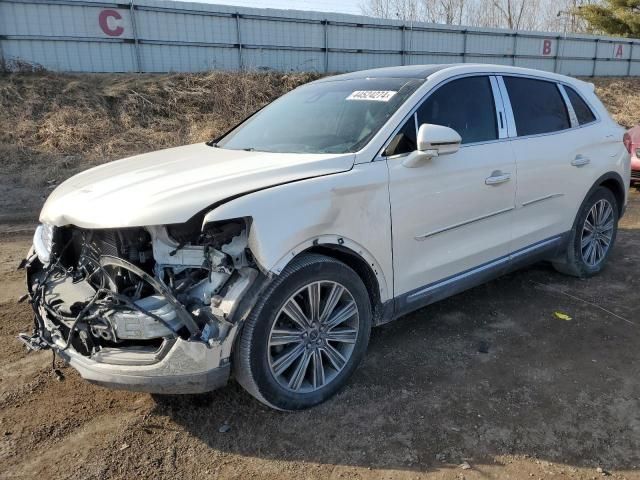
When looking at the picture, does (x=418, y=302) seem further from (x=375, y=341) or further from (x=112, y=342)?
(x=112, y=342)

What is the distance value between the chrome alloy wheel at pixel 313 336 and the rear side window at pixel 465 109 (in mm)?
1327

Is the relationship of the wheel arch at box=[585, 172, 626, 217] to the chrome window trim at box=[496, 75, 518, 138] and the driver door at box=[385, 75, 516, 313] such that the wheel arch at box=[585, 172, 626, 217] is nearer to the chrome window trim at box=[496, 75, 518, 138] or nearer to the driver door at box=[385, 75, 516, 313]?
the chrome window trim at box=[496, 75, 518, 138]

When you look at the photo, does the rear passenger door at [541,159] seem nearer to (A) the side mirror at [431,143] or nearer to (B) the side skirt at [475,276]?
(B) the side skirt at [475,276]

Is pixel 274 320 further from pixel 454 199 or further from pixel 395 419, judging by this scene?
pixel 454 199

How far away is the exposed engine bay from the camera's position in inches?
103

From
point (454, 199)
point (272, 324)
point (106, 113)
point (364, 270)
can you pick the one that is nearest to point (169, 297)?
point (272, 324)

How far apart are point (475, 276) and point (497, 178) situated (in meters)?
0.72

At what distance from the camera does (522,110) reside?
431 cm

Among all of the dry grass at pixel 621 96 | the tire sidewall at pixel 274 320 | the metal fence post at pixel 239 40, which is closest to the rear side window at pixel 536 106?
the tire sidewall at pixel 274 320

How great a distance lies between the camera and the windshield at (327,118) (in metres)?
3.47

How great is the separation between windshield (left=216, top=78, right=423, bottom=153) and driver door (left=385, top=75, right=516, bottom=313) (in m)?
0.21

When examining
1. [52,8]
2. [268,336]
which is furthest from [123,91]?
[268,336]

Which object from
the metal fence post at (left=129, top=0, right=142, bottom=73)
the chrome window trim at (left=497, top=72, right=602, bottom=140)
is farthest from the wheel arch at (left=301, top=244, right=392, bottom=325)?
the metal fence post at (left=129, top=0, right=142, bottom=73)

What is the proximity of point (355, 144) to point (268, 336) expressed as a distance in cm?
129
